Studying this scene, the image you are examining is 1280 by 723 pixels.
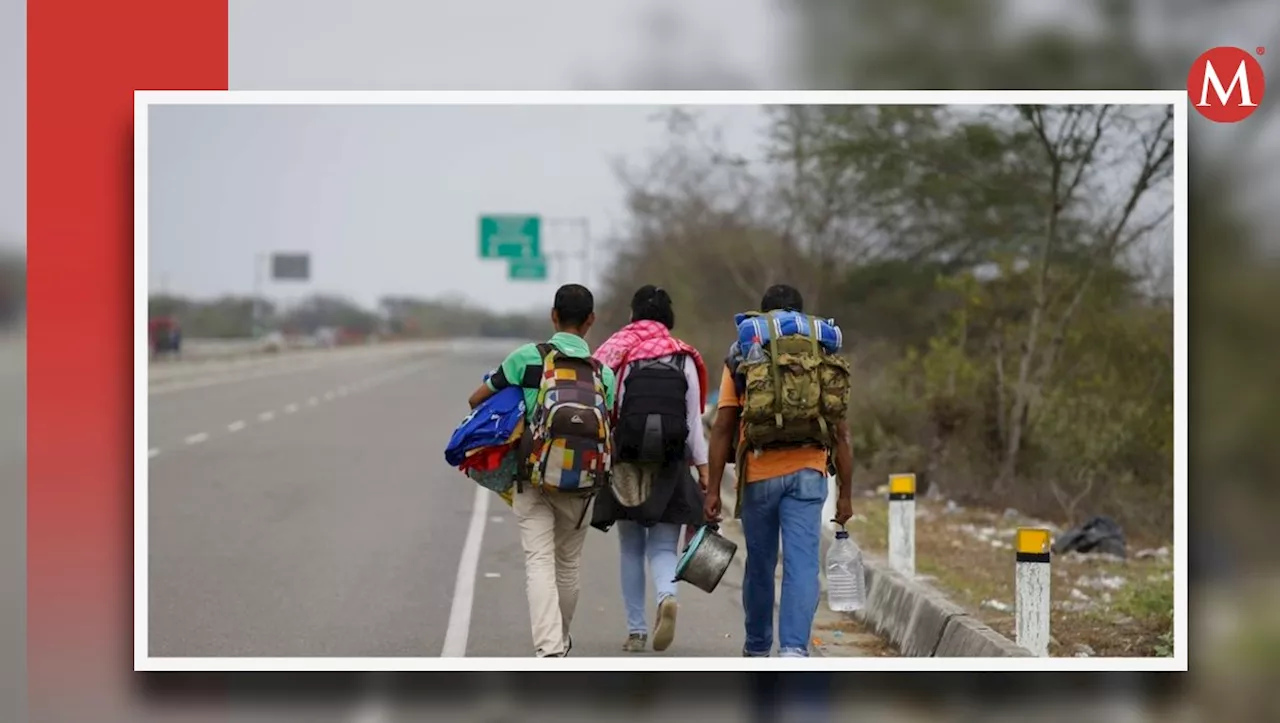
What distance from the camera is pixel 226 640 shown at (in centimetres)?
1008

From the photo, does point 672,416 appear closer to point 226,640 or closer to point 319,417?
point 226,640

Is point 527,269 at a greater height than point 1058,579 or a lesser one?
greater

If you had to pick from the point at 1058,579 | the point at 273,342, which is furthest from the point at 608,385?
the point at 273,342

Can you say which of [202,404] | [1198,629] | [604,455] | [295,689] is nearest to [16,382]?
[295,689]

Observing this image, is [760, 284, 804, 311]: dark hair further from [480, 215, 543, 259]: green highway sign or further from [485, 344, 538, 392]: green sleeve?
[480, 215, 543, 259]: green highway sign

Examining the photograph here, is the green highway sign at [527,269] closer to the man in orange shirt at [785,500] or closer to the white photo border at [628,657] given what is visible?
the white photo border at [628,657]

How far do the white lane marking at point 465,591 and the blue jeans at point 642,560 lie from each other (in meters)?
0.93

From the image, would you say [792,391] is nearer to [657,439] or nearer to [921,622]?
[657,439]

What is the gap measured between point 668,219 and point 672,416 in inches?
333

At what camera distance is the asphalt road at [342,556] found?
10273mm

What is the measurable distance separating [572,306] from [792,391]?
1151 millimetres

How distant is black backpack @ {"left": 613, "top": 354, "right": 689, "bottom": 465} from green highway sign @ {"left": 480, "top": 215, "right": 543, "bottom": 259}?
345cm

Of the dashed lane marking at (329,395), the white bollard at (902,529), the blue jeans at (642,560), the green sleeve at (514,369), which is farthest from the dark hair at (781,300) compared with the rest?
the white bollard at (902,529)

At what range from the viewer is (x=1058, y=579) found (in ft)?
40.3
